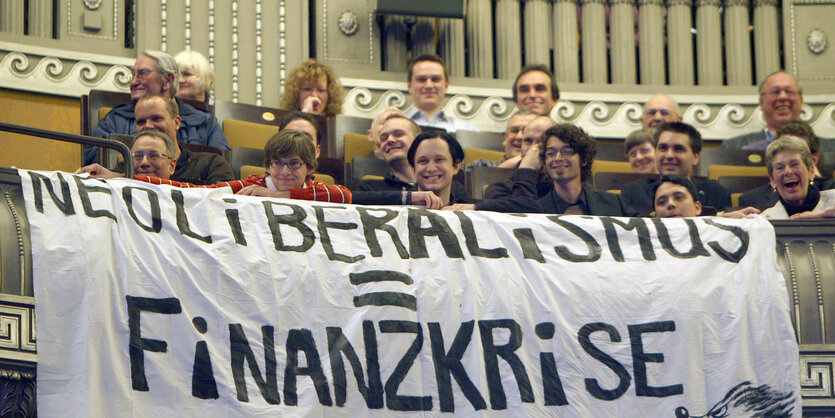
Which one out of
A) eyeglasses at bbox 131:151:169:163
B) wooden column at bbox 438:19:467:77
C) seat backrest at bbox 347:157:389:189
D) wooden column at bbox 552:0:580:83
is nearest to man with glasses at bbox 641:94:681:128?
wooden column at bbox 552:0:580:83

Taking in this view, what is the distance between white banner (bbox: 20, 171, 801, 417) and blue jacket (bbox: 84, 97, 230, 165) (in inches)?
50.9

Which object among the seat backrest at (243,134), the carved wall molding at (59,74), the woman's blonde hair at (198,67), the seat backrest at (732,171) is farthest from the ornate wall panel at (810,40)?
the carved wall molding at (59,74)

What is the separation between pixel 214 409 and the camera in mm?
5934

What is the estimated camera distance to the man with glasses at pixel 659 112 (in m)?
9.15

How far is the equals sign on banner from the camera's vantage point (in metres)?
6.33

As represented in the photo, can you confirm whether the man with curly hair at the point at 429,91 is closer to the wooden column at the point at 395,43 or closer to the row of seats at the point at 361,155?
the row of seats at the point at 361,155

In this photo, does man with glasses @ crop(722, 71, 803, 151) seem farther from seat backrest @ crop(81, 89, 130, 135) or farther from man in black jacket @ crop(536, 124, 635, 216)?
seat backrest @ crop(81, 89, 130, 135)

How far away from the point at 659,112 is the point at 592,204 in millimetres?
1975

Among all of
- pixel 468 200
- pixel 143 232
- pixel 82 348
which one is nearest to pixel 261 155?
pixel 468 200

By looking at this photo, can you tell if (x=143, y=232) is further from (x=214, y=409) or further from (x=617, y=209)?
(x=617, y=209)

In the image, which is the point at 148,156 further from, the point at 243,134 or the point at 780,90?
the point at 780,90

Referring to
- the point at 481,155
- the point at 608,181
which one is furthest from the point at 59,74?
the point at 608,181

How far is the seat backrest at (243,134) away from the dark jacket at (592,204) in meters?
1.73

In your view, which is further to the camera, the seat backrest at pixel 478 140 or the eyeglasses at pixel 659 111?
the eyeglasses at pixel 659 111
